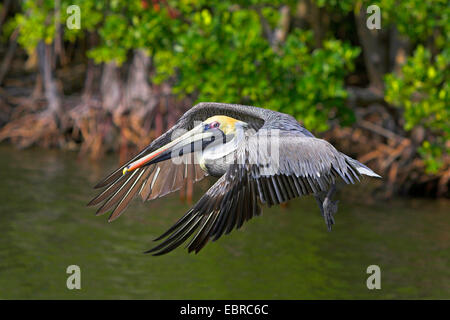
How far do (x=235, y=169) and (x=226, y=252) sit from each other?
710 centimetres

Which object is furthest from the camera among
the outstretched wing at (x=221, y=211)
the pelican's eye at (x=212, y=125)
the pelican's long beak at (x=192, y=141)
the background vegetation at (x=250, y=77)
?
the background vegetation at (x=250, y=77)

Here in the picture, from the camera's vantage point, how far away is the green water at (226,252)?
12.3m

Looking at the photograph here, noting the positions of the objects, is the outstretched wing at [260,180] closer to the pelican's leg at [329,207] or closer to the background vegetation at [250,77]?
the pelican's leg at [329,207]

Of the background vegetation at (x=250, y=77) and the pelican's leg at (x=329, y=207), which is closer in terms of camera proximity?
the pelican's leg at (x=329, y=207)

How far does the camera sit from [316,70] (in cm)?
1513

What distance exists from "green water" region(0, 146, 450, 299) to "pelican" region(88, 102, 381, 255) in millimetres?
3646

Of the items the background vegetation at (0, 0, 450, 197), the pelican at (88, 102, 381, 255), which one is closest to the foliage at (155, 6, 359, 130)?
the background vegetation at (0, 0, 450, 197)

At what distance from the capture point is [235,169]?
7309 millimetres

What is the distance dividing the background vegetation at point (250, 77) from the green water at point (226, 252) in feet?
4.79

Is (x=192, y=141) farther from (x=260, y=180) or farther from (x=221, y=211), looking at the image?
(x=221, y=211)

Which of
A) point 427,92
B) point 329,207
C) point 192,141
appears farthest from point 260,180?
point 427,92

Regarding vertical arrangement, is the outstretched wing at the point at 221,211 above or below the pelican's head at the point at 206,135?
below

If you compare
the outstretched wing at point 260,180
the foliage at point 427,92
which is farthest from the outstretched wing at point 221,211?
the foliage at point 427,92

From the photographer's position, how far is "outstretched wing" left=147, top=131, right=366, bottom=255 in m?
6.96
